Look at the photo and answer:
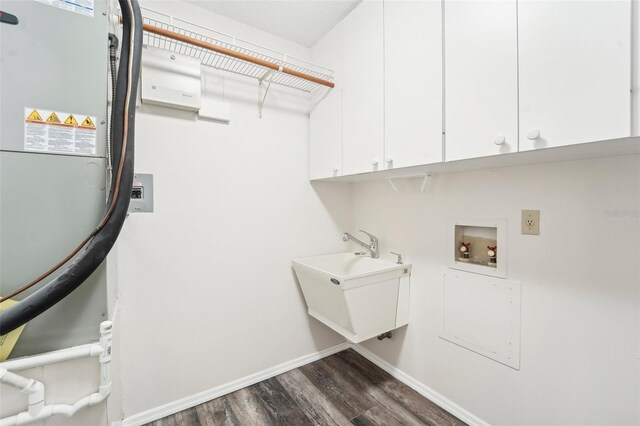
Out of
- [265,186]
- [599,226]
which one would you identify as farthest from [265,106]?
[599,226]

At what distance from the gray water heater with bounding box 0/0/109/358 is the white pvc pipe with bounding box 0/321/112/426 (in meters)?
0.08

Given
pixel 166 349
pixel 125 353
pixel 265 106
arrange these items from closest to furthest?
pixel 125 353, pixel 166 349, pixel 265 106

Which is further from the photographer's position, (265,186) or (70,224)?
(265,186)

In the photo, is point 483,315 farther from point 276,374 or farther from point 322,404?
point 276,374

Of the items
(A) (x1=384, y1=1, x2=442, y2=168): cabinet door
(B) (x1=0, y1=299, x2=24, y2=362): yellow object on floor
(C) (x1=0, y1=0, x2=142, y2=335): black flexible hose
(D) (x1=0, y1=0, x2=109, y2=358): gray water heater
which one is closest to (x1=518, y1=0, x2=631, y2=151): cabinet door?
(A) (x1=384, y1=1, x2=442, y2=168): cabinet door

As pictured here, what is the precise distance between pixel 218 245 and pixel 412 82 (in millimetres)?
1496

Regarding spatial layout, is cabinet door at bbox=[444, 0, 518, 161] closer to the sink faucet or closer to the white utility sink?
the white utility sink

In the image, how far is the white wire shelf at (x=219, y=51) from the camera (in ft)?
4.76

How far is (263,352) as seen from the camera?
6.56 ft

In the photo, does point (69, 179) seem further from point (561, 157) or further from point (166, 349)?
point (561, 157)

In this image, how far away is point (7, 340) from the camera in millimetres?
793

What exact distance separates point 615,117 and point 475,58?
1.75 ft

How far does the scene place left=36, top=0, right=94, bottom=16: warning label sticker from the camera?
2.84 ft

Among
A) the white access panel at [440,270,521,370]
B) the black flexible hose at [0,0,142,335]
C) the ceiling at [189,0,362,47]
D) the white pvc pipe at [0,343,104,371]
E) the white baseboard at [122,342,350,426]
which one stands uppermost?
the ceiling at [189,0,362,47]
